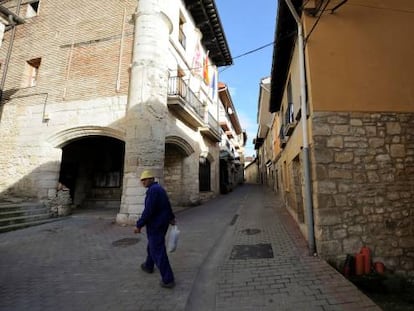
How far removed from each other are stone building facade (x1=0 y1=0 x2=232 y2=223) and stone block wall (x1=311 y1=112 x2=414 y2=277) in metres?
5.02

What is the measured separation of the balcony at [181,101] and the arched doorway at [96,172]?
12.4 ft

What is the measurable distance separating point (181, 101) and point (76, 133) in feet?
13.3

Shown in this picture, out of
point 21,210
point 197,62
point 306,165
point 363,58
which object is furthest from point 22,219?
point 197,62

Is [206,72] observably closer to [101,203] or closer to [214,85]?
[214,85]

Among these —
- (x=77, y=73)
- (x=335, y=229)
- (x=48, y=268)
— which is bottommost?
(x=48, y=268)

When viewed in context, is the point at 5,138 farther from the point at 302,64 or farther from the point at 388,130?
the point at 388,130

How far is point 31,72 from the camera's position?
1027 cm

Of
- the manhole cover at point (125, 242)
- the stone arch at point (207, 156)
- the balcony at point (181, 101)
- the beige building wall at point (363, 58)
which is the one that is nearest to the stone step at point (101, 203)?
the stone arch at point (207, 156)

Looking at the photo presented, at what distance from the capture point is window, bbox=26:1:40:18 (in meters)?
10.7

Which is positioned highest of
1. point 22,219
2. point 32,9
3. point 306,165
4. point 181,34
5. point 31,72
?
point 32,9

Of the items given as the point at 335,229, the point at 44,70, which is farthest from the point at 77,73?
the point at 335,229

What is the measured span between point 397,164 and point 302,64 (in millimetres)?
2658

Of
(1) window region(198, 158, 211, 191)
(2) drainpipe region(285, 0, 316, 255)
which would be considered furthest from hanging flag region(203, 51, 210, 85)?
(2) drainpipe region(285, 0, 316, 255)

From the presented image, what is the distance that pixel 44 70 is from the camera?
960 centimetres
